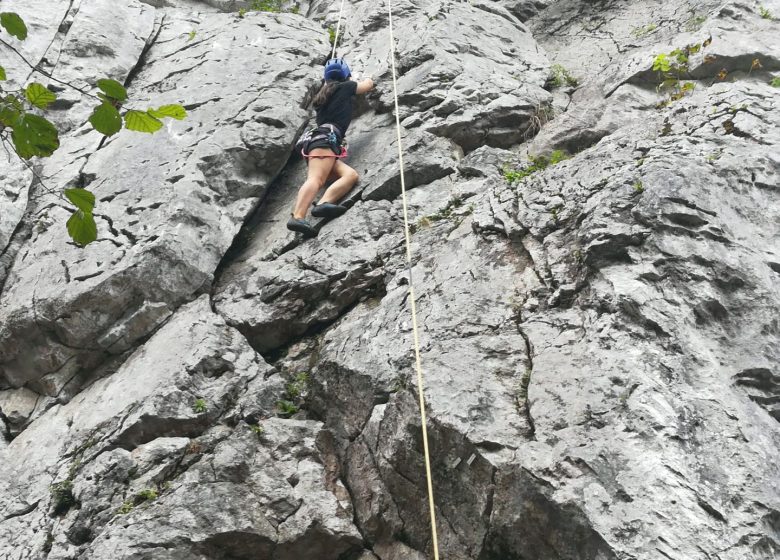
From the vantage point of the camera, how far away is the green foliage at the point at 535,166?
6.40m

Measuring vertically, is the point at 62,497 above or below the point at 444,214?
below

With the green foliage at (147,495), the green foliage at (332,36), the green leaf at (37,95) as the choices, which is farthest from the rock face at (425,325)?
the green leaf at (37,95)

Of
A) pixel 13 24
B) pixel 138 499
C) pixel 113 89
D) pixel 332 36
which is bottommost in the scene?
pixel 138 499

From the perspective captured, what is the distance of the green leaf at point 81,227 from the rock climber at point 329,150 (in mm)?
4343

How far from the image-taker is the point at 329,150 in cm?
712

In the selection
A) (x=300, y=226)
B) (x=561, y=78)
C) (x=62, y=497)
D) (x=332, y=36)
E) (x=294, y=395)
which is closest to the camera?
(x=62, y=497)

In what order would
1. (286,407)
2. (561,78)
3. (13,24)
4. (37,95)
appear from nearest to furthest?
(13,24)
(37,95)
(286,407)
(561,78)

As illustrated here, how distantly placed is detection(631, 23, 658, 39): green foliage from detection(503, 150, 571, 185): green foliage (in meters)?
3.11

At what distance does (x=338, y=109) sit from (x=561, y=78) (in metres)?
3.08

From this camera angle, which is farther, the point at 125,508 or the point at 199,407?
the point at 199,407

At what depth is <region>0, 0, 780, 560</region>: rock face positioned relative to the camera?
12.6 feet

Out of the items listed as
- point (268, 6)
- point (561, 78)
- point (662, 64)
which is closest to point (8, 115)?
point (662, 64)

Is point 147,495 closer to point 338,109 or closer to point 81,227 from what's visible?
point 81,227

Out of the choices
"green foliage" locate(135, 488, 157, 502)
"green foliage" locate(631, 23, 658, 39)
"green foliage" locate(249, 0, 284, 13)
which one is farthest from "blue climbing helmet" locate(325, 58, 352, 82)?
"green foliage" locate(135, 488, 157, 502)
